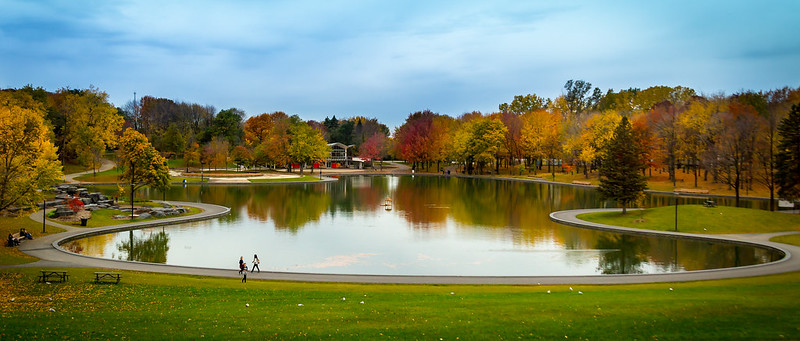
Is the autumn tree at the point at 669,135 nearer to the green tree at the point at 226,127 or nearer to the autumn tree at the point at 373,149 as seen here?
the autumn tree at the point at 373,149

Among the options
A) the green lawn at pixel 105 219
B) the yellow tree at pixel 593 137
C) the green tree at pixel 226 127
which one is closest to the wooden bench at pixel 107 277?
the green lawn at pixel 105 219

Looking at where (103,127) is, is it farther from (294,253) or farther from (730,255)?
(730,255)

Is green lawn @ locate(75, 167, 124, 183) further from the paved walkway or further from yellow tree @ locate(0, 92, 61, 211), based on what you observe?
yellow tree @ locate(0, 92, 61, 211)

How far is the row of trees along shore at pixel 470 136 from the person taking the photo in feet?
146

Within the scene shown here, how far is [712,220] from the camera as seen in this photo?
3984cm

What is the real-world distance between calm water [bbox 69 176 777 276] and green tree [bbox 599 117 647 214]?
6592 mm

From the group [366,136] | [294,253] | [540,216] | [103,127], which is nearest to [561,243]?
[540,216]

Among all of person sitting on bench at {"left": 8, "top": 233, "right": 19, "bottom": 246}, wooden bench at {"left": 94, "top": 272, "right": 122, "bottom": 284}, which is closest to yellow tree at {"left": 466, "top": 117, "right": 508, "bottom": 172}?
person sitting on bench at {"left": 8, "top": 233, "right": 19, "bottom": 246}

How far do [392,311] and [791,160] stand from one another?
143 feet

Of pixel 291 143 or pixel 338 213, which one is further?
pixel 291 143

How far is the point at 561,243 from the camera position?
3562cm

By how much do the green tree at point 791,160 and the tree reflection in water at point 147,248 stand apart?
4900cm

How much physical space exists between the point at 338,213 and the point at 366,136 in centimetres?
11890

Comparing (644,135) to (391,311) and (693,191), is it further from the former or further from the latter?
(391,311)
